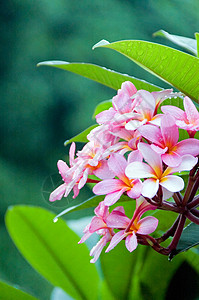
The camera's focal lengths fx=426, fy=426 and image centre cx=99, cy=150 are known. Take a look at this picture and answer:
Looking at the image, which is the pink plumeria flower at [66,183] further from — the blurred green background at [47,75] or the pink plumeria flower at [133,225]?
the blurred green background at [47,75]

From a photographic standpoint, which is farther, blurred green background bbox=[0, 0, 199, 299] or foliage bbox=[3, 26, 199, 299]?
blurred green background bbox=[0, 0, 199, 299]

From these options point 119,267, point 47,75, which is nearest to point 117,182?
point 119,267

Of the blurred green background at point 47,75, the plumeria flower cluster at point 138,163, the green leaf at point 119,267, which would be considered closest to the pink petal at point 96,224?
the plumeria flower cluster at point 138,163

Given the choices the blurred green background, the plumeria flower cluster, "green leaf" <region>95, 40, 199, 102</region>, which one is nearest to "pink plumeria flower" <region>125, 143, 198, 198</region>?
the plumeria flower cluster

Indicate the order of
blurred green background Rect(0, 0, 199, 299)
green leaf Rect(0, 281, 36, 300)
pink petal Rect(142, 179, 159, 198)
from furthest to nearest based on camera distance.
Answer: blurred green background Rect(0, 0, 199, 299)
green leaf Rect(0, 281, 36, 300)
pink petal Rect(142, 179, 159, 198)

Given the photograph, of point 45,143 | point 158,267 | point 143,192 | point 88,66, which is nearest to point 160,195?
point 143,192

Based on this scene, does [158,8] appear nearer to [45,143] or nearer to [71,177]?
[45,143]

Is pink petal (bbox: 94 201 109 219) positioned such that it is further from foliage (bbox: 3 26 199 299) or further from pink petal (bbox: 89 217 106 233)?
foliage (bbox: 3 26 199 299)

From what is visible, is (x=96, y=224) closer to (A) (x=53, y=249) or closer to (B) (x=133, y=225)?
(B) (x=133, y=225)
